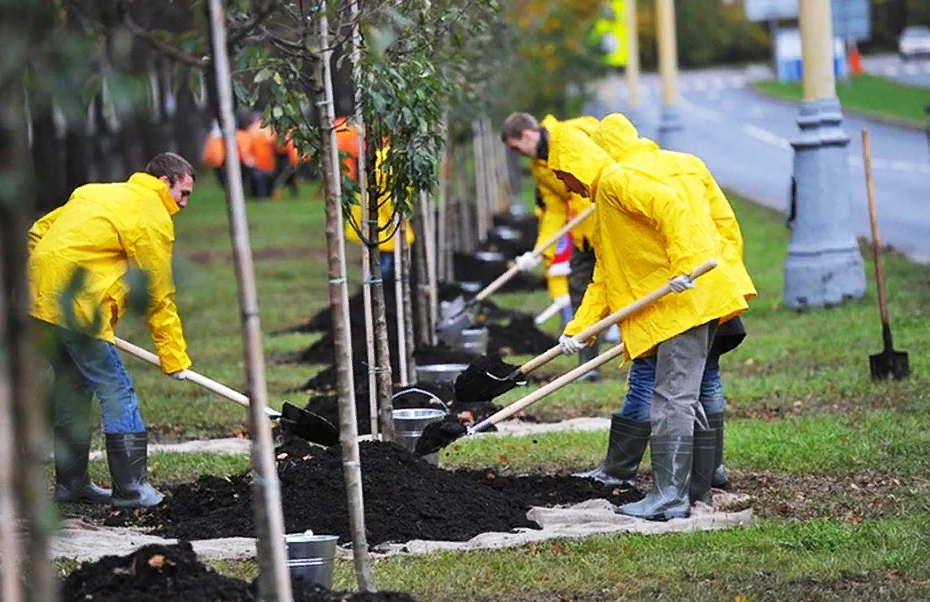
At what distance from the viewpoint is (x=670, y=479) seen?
8.17m

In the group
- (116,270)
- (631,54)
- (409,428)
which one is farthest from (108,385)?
(631,54)

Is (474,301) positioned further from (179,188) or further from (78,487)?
(179,188)

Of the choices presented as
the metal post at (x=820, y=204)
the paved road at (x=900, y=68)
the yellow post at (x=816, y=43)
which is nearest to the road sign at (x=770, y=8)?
the yellow post at (x=816, y=43)

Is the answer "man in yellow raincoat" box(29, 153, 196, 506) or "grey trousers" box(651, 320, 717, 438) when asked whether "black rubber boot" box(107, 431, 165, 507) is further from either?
"grey trousers" box(651, 320, 717, 438)

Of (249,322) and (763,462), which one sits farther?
(763,462)

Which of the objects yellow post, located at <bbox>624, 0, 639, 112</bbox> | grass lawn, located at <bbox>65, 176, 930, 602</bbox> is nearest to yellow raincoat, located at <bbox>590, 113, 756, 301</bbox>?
grass lawn, located at <bbox>65, 176, 930, 602</bbox>

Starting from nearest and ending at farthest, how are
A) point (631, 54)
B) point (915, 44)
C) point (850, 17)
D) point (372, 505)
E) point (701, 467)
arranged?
point (372, 505), point (701, 467), point (850, 17), point (631, 54), point (915, 44)

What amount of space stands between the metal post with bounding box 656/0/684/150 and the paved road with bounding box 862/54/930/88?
1419 inches

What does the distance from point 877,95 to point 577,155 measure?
52516mm

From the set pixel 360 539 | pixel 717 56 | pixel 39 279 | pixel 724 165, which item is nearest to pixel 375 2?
pixel 39 279

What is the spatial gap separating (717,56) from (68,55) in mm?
92037

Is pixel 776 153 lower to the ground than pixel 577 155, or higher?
lower

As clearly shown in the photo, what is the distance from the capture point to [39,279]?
8625mm

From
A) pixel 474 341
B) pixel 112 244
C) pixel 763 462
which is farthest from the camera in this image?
pixel 474 341
